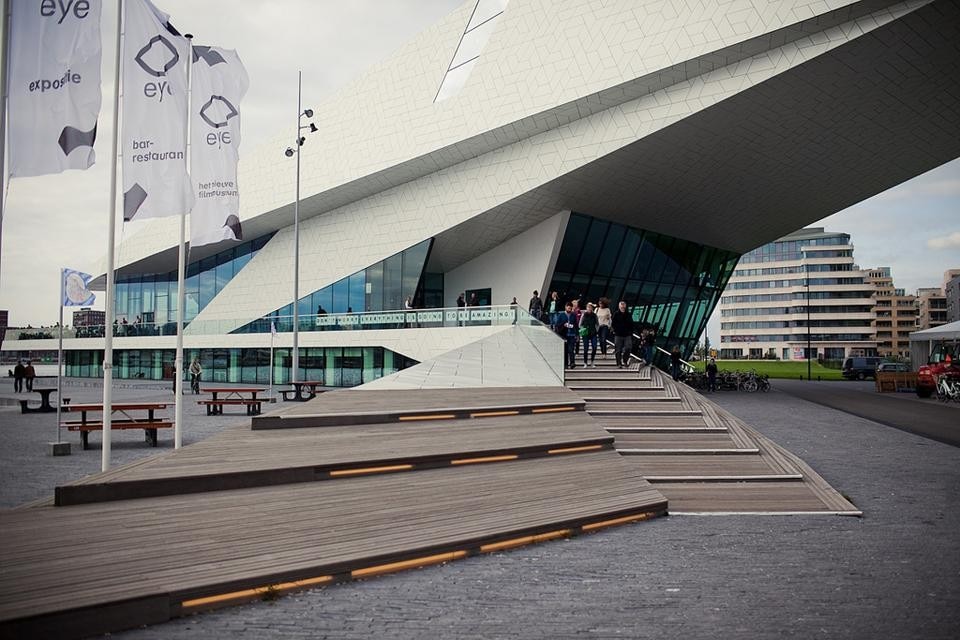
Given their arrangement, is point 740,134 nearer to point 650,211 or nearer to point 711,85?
point 711,85

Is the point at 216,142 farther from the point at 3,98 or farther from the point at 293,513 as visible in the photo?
the point at 293,513

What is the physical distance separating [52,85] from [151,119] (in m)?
2.11

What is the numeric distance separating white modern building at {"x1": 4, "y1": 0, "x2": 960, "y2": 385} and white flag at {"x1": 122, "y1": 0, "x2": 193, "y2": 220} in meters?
12.1

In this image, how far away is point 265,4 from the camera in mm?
38219

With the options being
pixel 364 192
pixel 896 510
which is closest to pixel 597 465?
pixel 896 510

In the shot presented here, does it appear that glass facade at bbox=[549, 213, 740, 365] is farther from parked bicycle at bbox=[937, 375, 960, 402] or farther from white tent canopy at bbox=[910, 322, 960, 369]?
parked bicycle at bbox=[937, 375, 960, 402]

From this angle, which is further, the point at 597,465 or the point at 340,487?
the point at 597,465

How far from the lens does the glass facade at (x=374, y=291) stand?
29328 mm

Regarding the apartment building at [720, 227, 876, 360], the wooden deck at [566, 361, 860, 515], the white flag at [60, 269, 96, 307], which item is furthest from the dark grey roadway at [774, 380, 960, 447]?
the apartment building at [720, 227, 876, 360]

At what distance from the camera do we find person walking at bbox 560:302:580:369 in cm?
1623

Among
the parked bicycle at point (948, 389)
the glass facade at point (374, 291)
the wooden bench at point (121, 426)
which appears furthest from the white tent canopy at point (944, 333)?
the wooden bench at point (121, 426)

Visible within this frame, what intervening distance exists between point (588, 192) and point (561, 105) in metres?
4.29

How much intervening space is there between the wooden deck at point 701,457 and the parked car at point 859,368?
4137 centimetres

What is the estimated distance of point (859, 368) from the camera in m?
48.1
